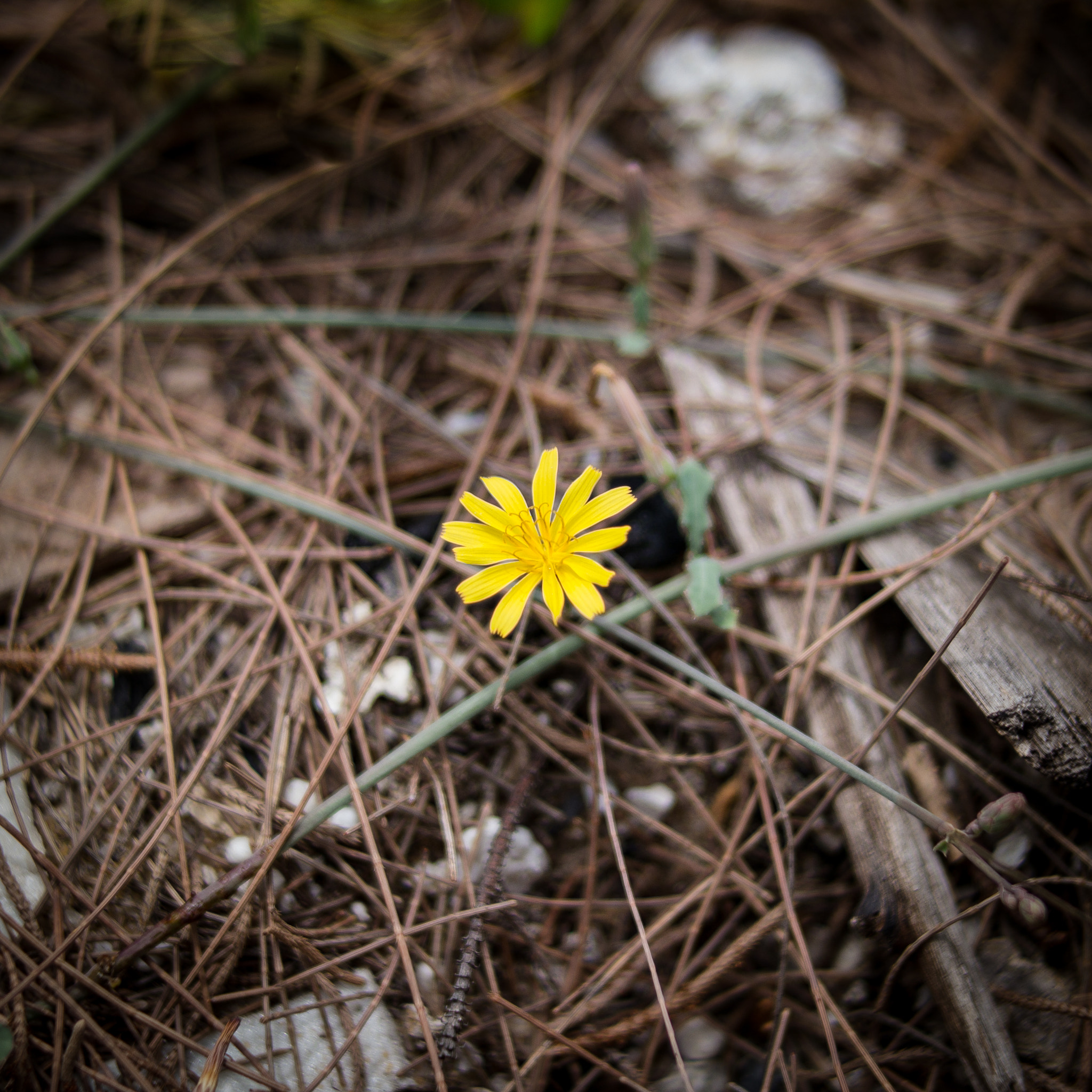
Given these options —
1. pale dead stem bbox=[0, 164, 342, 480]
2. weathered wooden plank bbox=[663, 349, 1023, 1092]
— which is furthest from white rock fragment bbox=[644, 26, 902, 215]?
pale dead stem bbox=[0, 164, 342, 480]

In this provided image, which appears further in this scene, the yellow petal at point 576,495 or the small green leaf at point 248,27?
the small green leaf at point 248,27

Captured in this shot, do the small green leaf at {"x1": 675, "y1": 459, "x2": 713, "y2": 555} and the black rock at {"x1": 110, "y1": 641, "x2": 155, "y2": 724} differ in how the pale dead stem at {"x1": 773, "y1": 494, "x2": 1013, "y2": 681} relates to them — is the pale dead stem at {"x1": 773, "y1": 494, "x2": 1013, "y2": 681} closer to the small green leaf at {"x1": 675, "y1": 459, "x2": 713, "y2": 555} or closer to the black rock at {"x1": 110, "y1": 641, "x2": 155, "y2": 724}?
the small green leaf at {"x1": 675, "y1": 459, "x2": 713, "y2": 555}

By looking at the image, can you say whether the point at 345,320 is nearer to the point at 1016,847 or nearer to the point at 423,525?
the point at 423,525

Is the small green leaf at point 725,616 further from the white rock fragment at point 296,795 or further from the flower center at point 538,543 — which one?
the white rock fragment at point 296,795

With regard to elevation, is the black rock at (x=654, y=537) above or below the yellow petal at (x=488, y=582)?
above

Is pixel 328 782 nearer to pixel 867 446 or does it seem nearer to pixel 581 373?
pixel 581 373

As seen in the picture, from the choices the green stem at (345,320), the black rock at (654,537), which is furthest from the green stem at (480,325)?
the black rock at (654,537)
